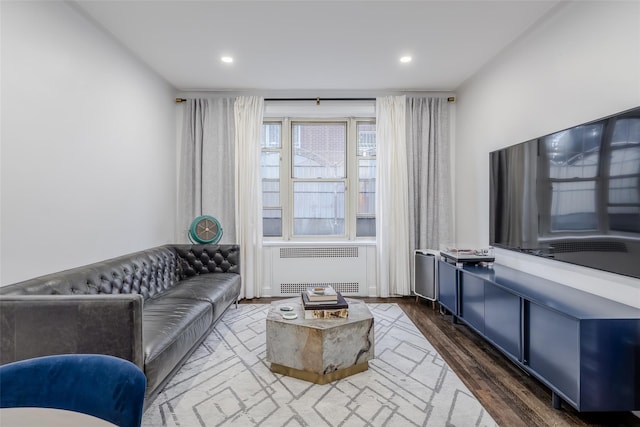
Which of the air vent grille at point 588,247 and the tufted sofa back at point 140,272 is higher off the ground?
the air vent grille at point 588,247

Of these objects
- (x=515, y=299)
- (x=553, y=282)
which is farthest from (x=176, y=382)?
(x=553, y=282)

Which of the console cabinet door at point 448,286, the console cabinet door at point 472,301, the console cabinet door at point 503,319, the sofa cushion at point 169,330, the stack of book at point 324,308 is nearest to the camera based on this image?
the sofa cushion at point 169,330

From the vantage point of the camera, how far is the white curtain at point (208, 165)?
4227 mm

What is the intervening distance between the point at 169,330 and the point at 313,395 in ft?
3.29

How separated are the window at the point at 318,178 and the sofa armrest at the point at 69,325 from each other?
2.96 m

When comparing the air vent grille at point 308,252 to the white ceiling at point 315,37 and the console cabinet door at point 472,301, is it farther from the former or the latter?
the white ceiling at point 315,37

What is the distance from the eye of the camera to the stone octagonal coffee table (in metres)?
2.15

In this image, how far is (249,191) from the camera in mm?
4203

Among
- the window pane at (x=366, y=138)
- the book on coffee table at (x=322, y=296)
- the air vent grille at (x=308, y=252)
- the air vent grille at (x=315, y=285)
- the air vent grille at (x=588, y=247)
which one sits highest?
the window pane at (x=366, y=138)

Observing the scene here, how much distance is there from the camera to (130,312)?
164cm

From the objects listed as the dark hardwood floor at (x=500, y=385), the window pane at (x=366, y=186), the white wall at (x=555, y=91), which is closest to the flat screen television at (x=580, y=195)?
the white wall at (x=555, y=91)

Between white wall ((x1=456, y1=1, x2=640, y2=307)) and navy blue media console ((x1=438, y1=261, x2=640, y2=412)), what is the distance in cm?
15

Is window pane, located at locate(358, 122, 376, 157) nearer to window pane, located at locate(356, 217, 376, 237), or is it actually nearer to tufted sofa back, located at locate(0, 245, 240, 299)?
window pane, located at locate(356, 217, 376, 237)

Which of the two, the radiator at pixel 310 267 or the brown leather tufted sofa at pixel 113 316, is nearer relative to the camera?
the brown leather tufted sofa at pixel 113 316
